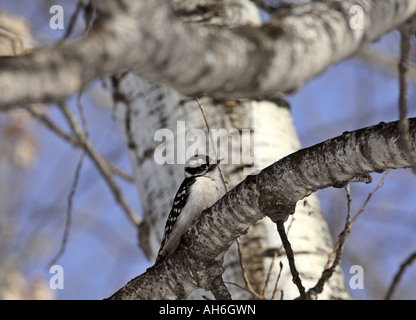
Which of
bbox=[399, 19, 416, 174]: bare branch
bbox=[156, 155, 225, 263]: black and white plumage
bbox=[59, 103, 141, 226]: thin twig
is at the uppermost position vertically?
bbox=[59, 103, 141, 226]: thin twig

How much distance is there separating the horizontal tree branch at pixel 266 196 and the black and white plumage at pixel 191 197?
70 centimetres

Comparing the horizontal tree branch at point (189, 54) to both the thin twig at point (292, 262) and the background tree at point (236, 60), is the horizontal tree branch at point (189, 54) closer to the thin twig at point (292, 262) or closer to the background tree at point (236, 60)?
the background tree at point (236, 60)

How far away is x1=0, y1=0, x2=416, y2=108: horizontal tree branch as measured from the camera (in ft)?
3.38

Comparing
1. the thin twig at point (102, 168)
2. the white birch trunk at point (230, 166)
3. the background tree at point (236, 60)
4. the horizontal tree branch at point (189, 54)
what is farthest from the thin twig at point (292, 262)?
the thin twig at point (102, 168)

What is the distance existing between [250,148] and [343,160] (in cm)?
111

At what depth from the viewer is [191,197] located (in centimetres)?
330

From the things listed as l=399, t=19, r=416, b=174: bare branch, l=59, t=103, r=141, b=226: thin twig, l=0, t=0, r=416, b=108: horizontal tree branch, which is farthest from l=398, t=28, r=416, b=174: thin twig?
l=59, t=103, r=141, b=226: thin twig

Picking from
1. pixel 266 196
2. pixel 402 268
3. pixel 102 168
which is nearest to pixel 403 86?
pixel 266 196

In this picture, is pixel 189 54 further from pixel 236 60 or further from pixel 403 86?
pixel 403 86

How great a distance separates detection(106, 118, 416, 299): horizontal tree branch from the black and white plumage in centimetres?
70

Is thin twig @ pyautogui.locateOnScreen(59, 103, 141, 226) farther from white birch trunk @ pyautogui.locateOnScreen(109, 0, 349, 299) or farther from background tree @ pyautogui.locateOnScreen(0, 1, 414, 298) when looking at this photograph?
background tree @ pyautogui.locateOnScreen(0, 1, 414, 298)

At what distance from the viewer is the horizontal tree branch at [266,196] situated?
6.08 feet

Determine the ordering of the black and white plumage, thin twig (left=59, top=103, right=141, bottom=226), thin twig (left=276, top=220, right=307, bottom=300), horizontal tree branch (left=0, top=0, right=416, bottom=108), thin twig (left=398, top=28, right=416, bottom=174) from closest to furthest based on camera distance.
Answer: horizontal tree branch (left=0, top=0, right=416, bottom=108), thin twig (left=398, top=28, right=416, bottom=174), thin twig (left=276, top=220, right=307, bottom=300), the black and white plumage, thin twig (left=59, top=103, right=141, bottom=226)

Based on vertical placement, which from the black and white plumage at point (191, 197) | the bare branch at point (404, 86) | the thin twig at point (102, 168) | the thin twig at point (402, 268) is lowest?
the thin twig at point (402, 268)
